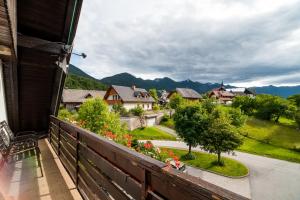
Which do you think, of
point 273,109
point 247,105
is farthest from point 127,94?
point 273,109

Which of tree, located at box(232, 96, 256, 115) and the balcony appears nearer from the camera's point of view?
the balcony

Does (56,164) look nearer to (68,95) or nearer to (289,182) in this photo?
(289,182)

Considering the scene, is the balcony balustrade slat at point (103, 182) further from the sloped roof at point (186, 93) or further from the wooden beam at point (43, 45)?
the sloped roof at point (186, 93)

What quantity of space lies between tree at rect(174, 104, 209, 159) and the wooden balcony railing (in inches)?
640

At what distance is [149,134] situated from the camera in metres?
28.3

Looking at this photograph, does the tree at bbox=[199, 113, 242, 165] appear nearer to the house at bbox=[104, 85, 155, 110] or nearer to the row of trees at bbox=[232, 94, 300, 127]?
the house at bbox=[104, 85, 155, 110]

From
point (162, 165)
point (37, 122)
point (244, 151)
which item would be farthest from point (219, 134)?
point (162, 165)

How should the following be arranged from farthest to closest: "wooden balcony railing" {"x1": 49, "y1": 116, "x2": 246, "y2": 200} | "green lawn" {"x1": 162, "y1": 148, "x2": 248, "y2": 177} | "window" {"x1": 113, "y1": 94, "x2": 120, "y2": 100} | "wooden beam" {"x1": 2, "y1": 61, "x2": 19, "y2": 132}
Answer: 1. "window" {"x1": 113, "y1": 94, "x2": 120, "y2": 100}
2. "green lawn" {"x1": 162, "y1": 148, "x2": 248, "y2": 177}
3. "wooden beam" {"x1": 2, "y1": 61, "x2": 19, "y2": 132}
4. "wooden balcony railing" {"x1": 49, "y1": 116, "x2": 246, "y2": 200}

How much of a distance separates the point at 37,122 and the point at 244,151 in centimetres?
2323

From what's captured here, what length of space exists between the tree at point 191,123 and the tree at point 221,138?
0.94 m

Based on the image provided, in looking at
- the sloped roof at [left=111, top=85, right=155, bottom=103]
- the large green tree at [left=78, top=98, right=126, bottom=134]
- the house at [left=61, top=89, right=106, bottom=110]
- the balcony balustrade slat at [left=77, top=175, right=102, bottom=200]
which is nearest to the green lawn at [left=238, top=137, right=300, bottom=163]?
the large green tree at [left=78, top=98, right=126, bottom=134]

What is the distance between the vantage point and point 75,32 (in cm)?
436

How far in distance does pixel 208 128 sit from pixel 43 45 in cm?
1582

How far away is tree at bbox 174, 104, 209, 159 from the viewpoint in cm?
1820
